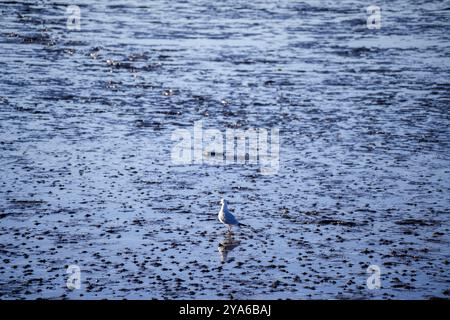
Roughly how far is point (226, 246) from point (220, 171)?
20.1ft

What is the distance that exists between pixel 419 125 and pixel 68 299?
61.6 ft

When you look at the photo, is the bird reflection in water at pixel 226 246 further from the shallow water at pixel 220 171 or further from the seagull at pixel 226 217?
the seagull at pixel 226 217

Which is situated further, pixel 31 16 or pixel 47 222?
pixel 31 16

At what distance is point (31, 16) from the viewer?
56.8m
